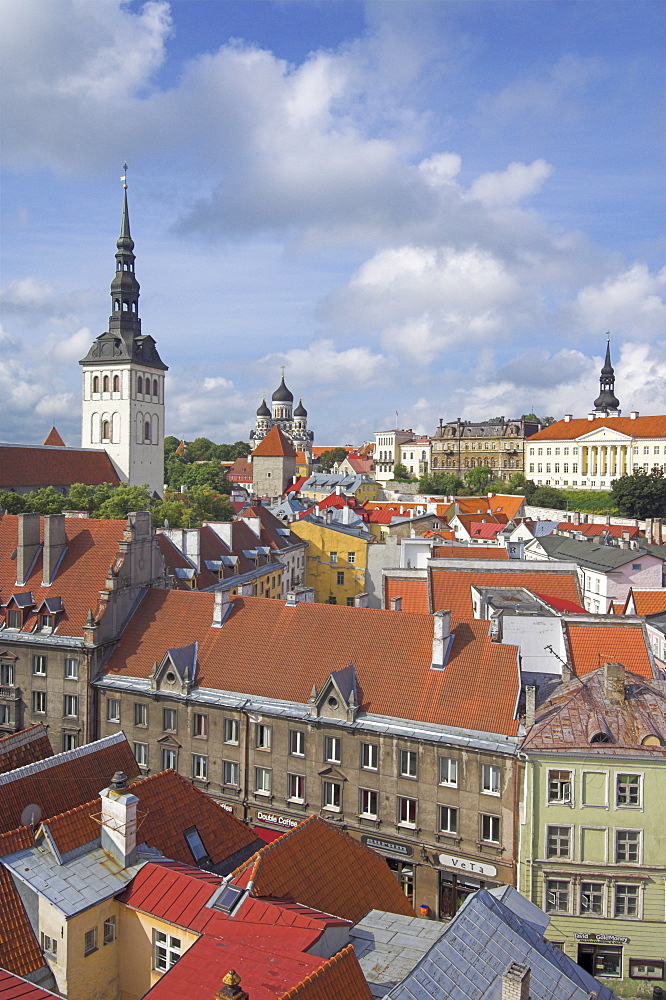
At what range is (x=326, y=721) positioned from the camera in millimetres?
31406

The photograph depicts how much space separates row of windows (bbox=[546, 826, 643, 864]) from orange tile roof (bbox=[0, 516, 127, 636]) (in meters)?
23.3

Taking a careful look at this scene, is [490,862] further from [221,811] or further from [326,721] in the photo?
[221,811]

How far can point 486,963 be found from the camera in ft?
49.2

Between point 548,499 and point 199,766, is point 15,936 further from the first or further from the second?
point 548,499

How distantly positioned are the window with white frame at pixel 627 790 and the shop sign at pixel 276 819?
1253cm

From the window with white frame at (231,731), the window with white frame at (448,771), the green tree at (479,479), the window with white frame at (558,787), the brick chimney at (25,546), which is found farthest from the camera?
the green tree at (479,479)

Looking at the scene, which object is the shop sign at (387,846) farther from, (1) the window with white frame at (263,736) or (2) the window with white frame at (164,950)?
(2) the window with white frame at (164,950)

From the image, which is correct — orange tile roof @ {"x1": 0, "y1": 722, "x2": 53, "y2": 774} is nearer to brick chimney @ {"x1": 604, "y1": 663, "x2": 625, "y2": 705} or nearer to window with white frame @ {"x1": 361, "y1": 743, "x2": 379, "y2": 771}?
window with white frame @ {"x1": 361, "y1": 743, "x2": 379, "y2": 771}

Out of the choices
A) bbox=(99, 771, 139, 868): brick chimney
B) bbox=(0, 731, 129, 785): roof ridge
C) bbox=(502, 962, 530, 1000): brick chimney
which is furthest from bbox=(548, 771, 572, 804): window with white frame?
bbox=(0, 731, 129, 785): roof ridge

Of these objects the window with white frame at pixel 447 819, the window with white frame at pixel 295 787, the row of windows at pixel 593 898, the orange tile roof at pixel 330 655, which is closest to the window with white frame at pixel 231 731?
the orange tile roof at pixel 330 655

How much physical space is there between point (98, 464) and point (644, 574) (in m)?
93.4

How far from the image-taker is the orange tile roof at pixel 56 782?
22.1m

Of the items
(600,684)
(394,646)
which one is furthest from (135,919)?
(600,684)

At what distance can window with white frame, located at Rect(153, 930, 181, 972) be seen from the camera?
17281 mm
